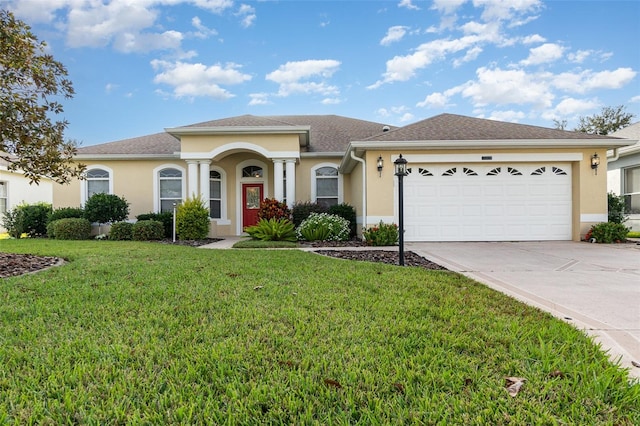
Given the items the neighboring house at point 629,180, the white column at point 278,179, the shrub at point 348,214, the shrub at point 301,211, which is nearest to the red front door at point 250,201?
the white column at point 278,179

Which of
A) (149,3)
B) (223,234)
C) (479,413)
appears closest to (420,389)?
(479,413)

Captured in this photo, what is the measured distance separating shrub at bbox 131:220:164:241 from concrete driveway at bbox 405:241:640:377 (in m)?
8.43

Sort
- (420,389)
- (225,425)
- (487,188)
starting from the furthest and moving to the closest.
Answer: (487,188)
(420,389)
(225,425)

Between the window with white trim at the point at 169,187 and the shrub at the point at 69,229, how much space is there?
285 centimetres

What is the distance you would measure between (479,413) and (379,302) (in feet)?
5.54

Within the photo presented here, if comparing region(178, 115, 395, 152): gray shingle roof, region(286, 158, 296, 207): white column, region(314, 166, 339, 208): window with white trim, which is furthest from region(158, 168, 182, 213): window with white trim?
region(314, 166, 339, 208): window with white trim

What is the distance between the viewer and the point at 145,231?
35.9 feet

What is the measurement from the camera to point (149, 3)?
8977 millimetres

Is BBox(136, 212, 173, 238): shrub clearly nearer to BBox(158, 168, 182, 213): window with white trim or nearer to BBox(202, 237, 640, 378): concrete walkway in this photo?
BBox(158, 168, 182, 213): window with white trim

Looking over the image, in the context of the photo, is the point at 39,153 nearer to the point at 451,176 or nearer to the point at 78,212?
the point at 78,212

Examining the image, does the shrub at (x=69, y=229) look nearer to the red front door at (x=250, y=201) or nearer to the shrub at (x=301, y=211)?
the red front door at (x=250, y=201)

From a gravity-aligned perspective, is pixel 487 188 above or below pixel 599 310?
above

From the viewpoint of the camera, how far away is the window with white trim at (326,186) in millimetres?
13281

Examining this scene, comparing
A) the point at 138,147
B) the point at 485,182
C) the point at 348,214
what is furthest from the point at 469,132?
the point at 138,147
